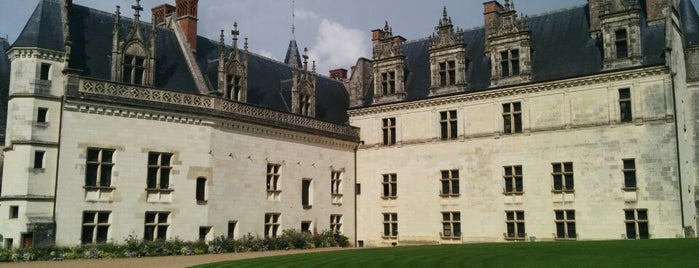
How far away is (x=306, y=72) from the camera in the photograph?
1149 inches

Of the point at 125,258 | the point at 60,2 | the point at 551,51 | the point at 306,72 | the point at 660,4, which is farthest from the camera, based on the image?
the point at 306,72

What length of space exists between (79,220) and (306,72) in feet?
41.0

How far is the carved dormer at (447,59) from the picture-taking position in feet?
92.2

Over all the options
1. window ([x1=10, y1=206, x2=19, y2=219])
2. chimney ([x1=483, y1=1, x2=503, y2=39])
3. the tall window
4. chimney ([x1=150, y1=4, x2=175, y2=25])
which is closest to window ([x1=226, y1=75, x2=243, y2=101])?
chimney ([x1=150, y1=4, x2=175, y2=25])

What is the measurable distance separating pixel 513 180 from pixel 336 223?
8.13m

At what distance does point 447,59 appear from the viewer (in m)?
28.6

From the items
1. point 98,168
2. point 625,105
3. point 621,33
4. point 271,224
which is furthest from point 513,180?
point 98,168

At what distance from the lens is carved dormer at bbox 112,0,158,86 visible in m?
22.2

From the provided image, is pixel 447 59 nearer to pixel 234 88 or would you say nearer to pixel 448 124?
pixel 448 124

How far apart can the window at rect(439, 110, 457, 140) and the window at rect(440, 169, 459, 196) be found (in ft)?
4.98

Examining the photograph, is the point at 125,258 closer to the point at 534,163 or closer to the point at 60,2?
the point at 60,2

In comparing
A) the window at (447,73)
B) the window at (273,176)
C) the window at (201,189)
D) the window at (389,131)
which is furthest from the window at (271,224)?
the window at (447,73)

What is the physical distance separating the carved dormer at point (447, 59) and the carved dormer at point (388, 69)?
1718mm

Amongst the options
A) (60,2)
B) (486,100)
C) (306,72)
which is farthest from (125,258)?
(486,100)
